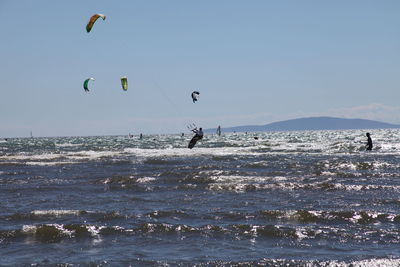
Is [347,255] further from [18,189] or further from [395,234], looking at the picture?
[18,189]

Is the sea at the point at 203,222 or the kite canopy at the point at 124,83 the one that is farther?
the kite canopy at the point at 124,83

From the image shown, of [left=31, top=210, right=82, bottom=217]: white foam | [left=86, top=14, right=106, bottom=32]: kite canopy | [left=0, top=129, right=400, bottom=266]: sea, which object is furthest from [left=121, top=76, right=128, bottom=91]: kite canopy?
A: [left=31, top=210, right=82, bottom=217]: white foam

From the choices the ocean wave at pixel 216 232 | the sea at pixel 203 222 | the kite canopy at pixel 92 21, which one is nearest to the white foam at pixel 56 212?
the sea at pixel 203 222

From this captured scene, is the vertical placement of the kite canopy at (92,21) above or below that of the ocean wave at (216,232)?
above

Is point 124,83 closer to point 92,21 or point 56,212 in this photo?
point 92,21

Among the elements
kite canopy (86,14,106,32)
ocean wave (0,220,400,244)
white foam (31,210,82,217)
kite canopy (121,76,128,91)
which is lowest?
ocean wave (0,220,400,244)

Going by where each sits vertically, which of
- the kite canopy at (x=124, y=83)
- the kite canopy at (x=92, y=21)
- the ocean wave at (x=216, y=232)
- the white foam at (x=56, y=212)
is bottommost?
the ocean wave at (x=216, y=232)

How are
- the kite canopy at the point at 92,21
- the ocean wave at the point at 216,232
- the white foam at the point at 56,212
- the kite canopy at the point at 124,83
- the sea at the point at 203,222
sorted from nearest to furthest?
the sea at the point at 203,222
the ocean wave at the point at 216,232
the white foam at the point at 56,212
the kite canopy at the point at 92,21
the kite canopy at the point at 124,83

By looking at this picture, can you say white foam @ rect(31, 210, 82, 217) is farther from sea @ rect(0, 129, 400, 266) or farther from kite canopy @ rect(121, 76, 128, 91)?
kite canopy @ rect(121, 76, 128, 91)

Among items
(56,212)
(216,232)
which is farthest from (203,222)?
(56,212)

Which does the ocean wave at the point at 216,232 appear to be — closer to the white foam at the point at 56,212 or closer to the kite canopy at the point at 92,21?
the white foam at the point at 56,212

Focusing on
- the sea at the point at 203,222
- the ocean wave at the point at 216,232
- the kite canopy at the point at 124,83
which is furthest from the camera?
the kite canopy at the point at 124,83

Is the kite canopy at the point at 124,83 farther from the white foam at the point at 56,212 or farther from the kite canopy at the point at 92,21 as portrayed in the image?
the white foam at the point at 56,212

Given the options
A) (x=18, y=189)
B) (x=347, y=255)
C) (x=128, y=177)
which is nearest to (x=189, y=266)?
(x=347, y=255)
